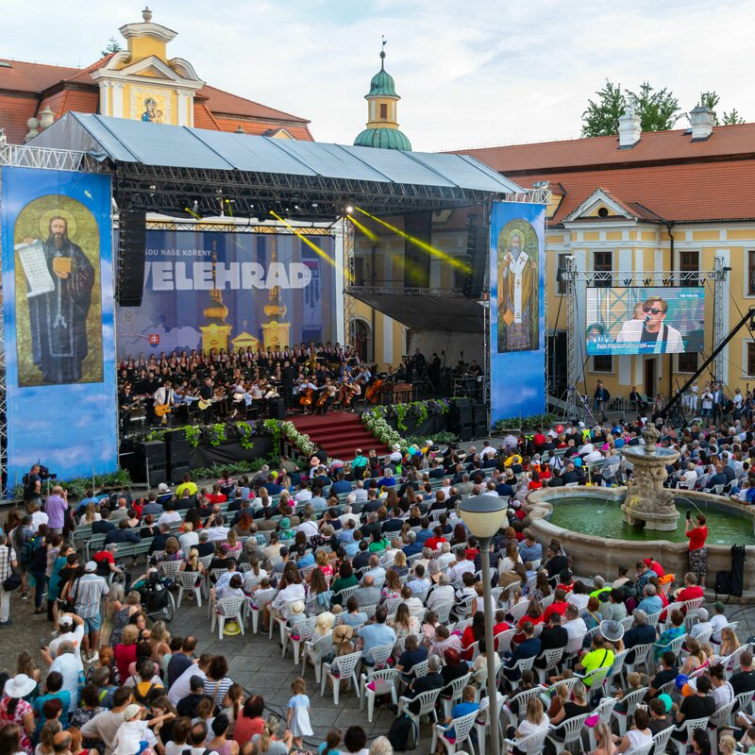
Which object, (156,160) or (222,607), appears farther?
(156,160)

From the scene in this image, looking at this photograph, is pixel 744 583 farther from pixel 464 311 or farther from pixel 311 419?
pixel 464 311

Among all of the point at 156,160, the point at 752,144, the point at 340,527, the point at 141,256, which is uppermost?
the point at 752,144

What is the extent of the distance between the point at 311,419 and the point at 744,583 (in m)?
13.1

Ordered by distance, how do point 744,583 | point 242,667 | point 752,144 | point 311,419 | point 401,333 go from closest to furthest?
1. point 242,667
2. point 744,583
3. point 311,419
4. point 752,144
5. point 401,333

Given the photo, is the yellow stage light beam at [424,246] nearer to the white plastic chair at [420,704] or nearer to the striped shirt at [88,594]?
the striped shirt at [88,594]

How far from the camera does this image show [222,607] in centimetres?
1182

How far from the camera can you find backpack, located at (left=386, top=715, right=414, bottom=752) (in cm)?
895

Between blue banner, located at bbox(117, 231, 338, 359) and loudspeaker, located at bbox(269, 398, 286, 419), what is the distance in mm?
5829

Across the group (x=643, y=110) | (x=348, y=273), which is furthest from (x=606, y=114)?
(x=348, y=273)

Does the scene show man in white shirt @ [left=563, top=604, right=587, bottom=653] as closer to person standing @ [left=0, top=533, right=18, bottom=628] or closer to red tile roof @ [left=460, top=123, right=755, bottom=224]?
person standing @ [left=0, top=533, right=18, bottom=628]

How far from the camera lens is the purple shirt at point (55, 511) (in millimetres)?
Result: 14508

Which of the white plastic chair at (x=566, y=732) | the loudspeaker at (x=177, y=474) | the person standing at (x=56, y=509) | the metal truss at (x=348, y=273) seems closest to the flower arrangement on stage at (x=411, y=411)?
the loudspeaker at (x=177, y=474)

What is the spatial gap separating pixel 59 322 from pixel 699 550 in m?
13.6

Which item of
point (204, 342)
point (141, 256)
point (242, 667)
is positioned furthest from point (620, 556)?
point (204, 342)
